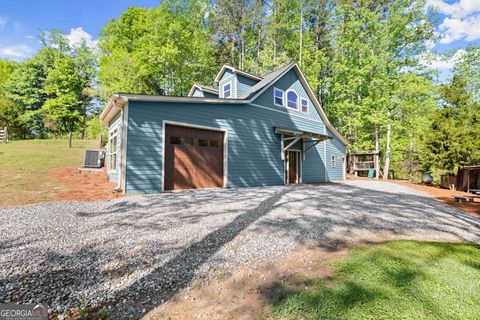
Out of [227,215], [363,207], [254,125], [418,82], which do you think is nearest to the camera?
[227,215]

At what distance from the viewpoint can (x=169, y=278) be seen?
238 cm

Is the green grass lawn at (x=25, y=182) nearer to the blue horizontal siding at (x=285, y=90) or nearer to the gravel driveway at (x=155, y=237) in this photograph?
the gravel driveway at (x=155, y=237)

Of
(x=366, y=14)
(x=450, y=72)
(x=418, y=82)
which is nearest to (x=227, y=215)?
(x=418, y=82)

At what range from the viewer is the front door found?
41.1 ft

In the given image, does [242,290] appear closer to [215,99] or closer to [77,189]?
[77,189]

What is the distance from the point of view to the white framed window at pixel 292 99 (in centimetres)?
1265

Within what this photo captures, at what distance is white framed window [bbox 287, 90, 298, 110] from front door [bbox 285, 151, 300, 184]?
2782mm

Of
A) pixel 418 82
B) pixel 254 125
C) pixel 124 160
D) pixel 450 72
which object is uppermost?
pixel 450 72

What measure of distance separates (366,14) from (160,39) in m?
18.3

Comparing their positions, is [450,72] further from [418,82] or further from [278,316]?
[278,316]

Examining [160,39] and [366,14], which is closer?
[366,14]

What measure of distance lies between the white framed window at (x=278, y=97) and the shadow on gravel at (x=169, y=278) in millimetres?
9490

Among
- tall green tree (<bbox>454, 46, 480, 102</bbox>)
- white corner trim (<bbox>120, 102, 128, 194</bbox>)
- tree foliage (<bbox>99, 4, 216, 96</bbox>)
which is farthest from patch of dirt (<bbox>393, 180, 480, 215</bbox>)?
tree foliage (<bbox>99, 4, 216, 96</bbox>)

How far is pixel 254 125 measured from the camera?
35.1 feet
